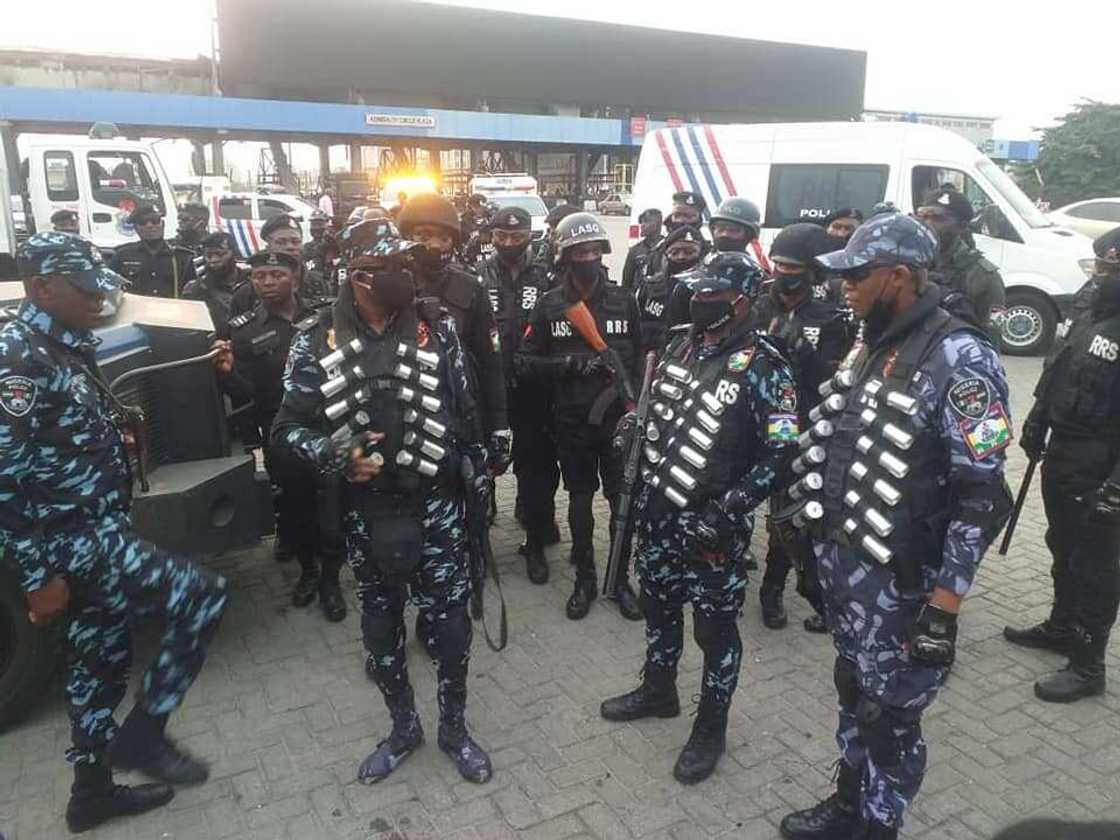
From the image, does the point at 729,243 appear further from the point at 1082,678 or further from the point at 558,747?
the point at 558,747

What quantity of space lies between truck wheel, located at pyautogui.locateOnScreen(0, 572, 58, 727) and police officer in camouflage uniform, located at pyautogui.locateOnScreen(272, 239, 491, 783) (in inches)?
54.8

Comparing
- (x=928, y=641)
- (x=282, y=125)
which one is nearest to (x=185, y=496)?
(x=928, y=641)

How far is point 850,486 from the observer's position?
2.55 metres

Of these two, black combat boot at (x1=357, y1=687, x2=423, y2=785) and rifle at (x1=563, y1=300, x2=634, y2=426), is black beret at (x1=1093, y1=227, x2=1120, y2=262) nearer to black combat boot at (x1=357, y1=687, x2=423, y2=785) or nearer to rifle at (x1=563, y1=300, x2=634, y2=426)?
rifle at (x1=563, y1=300, x2=634, y2=426)

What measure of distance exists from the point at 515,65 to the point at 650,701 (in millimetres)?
42977

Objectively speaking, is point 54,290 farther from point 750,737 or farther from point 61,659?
point 750,737

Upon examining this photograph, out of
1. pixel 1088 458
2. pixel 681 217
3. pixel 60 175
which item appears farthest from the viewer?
pixel 60 175

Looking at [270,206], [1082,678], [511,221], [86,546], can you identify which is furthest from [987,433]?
[270,206]

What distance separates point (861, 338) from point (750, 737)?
1.79 meters

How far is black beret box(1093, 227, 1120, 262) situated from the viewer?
3498 mm

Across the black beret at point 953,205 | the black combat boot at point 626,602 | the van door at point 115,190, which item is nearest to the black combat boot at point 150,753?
the black combat boot at point 626,602

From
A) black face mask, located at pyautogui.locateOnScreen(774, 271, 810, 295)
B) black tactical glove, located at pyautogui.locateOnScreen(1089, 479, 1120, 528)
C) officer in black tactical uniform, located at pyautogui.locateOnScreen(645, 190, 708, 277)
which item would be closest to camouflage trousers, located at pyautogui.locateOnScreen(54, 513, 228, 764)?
black face mask, located at pyautogui.locateOnScreen(774, 271, 810, 295)

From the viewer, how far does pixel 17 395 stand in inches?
101

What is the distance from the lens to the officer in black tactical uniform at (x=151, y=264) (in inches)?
283
